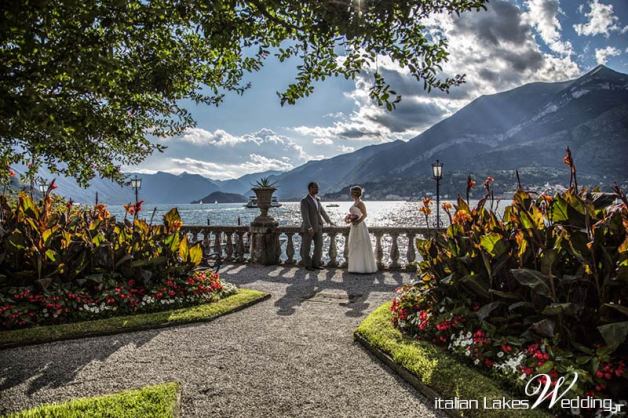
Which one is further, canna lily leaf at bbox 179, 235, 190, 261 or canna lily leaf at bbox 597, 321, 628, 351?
canna lily leaf at bbox 179, 235, 190, 261

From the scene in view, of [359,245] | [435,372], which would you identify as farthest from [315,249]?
[435,372]

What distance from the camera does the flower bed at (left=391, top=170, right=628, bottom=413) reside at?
3.09 meters

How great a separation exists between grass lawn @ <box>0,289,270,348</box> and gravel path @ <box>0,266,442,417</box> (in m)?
0.16

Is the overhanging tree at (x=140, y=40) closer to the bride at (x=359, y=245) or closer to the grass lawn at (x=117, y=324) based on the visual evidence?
the grass lawn at (x=117, y=324)

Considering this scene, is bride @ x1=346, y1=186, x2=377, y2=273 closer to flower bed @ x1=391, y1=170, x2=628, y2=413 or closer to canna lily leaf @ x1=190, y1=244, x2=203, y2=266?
canna lily leaf @ x1=190, y1=244, x2=203, y2=266

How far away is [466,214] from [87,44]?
4669 mm

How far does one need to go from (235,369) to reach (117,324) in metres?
2.45

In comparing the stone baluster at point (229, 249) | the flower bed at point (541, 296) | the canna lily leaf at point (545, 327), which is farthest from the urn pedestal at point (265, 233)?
the canna lily leaf at point (545, 327)

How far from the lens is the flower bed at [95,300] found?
5.45 meters

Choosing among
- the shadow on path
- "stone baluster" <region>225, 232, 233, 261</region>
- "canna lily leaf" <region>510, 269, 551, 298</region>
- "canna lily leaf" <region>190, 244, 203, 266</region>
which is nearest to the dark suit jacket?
the shadow on path

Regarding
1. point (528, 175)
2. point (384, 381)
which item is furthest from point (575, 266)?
point (528, 175)

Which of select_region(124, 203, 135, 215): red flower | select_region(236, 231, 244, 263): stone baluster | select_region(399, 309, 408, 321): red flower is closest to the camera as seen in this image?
select_region(399, 309, 408, 321): red flower

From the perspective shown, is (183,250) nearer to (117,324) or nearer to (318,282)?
(117,324)

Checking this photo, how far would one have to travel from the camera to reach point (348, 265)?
10.9m
